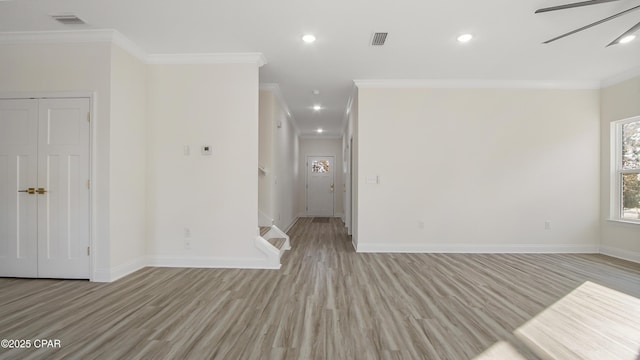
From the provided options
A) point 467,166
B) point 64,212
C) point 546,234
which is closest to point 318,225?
point 467,166

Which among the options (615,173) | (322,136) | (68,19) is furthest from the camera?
(322,136)

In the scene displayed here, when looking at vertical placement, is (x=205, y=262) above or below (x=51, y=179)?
below

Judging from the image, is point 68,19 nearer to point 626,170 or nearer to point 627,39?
point 627,39

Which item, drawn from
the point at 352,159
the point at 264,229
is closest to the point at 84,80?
the point at 264,229

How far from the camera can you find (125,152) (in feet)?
11.5

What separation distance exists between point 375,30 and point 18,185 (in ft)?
14.1

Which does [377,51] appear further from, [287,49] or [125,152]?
[125,152]

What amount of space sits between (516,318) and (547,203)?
10.3 feet

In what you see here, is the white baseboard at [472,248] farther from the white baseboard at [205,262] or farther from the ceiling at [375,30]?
the ceiling at [375,30]

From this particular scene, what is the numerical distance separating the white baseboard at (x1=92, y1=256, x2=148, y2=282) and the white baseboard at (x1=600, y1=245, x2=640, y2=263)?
6748 millimetres

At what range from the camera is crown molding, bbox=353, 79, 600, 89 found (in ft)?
15.4

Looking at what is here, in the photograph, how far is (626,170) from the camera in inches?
174

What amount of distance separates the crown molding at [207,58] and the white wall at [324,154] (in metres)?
6.25

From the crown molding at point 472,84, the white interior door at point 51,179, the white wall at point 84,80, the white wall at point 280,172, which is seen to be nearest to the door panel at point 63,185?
the white interior door at point 51,179
